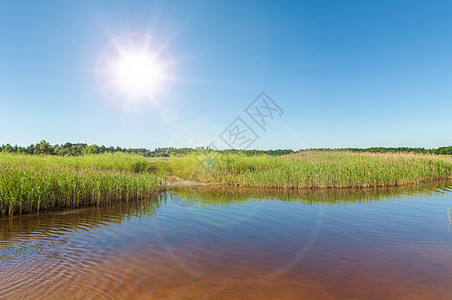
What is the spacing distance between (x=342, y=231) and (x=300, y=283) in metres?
3.55

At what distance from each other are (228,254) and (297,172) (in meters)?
12.3

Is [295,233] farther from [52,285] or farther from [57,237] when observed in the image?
[57,237]

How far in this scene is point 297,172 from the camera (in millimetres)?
17125

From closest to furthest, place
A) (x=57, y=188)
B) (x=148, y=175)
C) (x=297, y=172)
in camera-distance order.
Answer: (x=57, y=188) → (x=148, y=175) → (x=297, y=172)

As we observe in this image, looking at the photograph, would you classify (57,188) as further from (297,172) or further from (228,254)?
(297,172)

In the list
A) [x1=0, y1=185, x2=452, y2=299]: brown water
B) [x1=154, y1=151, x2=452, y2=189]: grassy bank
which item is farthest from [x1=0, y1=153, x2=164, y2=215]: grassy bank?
[x1=154, y1=151, x2=452, y2=189]: grassy bank

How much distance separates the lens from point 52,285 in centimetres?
421

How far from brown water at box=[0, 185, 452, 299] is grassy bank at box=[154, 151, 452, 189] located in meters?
6.79

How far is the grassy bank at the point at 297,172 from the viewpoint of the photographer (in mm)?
16859

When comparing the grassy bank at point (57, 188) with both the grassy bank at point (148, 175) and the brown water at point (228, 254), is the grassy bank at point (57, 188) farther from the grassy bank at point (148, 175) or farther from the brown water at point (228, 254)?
the brown water at point (228, 254)

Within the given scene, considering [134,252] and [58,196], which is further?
[58,196]

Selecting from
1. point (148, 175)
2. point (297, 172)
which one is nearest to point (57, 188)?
point (148, 175)

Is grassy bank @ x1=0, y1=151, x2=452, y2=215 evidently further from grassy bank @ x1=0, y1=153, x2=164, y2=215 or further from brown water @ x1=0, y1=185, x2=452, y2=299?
brown water @ x1=0, y1=185, x2=452, y2=299

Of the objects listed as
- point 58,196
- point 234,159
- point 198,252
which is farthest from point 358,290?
point 234,159
